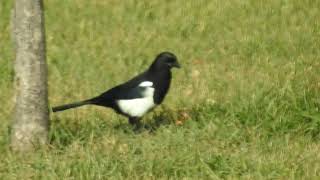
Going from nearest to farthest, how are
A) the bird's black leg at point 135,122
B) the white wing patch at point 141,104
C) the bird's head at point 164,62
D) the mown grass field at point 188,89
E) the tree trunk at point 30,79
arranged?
the mown grass field at point 188,89, the tree trunk at point 30,79, the white wing patch at point 141,104, the bird's black leg at point 135,122, the bird's head at point 164,62

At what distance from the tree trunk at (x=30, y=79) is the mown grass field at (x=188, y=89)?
0.61 ft

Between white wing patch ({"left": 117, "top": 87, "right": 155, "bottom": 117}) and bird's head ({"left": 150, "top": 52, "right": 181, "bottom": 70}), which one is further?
bird's head ({"left": 150, "top": 52, "right": 181, "bottom": 70})

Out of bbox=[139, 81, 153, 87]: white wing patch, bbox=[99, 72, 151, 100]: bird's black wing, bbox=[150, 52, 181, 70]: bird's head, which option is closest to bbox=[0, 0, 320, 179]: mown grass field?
bbox=[99, 72, 151, 100]: bird's black wing

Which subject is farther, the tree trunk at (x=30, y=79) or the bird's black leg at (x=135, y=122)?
the bird's black leg at (x=135, y=122)

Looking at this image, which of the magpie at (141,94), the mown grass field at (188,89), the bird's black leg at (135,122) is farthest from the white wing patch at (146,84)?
the mown grass field at (188,89)

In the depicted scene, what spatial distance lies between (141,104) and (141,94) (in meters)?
0.11

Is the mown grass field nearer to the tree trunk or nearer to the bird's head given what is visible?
the tree trunk

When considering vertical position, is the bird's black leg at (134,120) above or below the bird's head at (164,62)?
below

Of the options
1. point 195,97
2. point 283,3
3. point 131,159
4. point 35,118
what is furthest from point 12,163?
point 283,3

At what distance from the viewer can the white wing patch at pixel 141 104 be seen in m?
7.25

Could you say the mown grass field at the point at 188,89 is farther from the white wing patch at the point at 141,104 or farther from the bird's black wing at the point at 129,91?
the bird's black wing at the point at 129,91

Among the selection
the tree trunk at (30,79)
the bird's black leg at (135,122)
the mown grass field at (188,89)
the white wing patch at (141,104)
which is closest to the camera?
the mown grass field at (188,89)

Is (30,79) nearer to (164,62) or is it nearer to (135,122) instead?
(135,122)

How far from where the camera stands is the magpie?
728 cm
